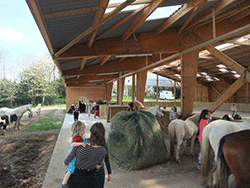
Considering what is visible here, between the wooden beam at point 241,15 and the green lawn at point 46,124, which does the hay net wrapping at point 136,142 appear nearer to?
the wooden beam at point 241,15

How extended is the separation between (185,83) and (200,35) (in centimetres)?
208

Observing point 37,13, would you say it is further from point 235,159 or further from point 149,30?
point 149,30

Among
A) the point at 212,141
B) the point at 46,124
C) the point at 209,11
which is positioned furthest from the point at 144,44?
the point at 46,124

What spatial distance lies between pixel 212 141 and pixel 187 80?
3.87 m

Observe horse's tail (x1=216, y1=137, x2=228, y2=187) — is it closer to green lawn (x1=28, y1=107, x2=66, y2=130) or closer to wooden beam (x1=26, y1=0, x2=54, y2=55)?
wooden beam (x1=26, y1=0, x2=54, y2=55)

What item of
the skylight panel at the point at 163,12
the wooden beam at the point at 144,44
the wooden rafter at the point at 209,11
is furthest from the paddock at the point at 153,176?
the wooden beam at the point at 144,44

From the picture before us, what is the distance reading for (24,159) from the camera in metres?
4.89

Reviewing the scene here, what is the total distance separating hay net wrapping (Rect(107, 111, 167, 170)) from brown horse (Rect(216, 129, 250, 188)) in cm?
149

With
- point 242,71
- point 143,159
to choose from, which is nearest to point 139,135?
point 143,159

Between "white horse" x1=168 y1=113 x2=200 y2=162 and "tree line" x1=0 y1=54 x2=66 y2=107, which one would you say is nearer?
"white horse" x1=168 y1=113 x2=200 y2=162

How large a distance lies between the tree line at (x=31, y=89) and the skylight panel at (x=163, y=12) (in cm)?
2862

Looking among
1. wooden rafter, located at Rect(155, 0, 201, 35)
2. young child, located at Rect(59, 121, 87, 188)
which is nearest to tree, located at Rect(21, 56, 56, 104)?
wooden rafter, located at Rect(155, 0, 201, 35)

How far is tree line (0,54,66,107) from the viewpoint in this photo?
87.8 ft

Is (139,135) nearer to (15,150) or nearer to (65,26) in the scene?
(65,26)
